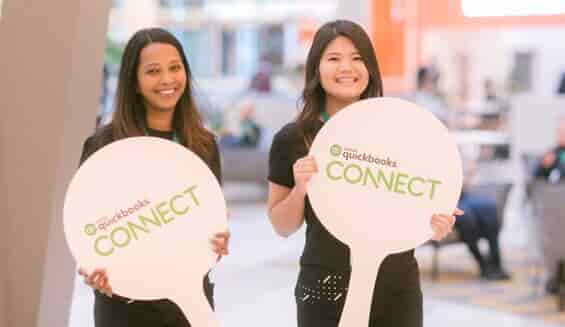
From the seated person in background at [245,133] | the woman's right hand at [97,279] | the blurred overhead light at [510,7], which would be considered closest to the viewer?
the woman's right hand at [97,279]

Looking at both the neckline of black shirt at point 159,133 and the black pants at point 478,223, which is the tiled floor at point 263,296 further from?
the neckline of black shirt at point 159,133

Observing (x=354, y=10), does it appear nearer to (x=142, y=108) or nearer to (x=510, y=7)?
(x=510, y=7)

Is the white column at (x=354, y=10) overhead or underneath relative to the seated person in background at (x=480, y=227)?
overhead

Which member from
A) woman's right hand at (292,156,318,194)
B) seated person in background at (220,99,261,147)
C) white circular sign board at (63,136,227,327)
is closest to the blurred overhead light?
woman's right hand at (292,156,318,194)

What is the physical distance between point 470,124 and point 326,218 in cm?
592

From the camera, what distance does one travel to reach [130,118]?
1650mm

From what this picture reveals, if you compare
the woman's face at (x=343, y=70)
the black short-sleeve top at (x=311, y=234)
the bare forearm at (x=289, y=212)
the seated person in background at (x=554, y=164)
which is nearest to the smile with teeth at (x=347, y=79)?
the woman's face at (x=343, y=70)

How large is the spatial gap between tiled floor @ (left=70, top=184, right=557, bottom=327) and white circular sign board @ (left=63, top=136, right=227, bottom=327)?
1.61 metres

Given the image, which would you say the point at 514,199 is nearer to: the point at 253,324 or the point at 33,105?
the point at 253,324

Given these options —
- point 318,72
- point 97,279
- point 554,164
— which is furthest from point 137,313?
point 554,164

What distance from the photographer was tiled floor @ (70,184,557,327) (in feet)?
11.8

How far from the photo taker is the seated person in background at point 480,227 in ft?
15.0

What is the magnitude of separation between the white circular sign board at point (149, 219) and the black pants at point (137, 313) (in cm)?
10

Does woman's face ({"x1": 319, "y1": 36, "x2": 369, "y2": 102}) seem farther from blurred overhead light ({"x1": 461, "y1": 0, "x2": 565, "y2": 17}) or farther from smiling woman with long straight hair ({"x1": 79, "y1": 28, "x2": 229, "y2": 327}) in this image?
blurred overhead light ({"x1": 461, "y1": 0, "x2": 565, "y2": 17})
